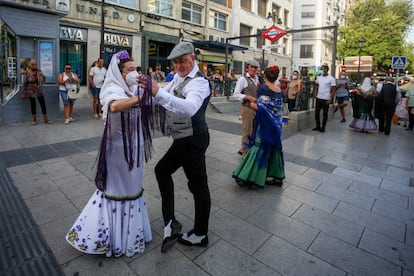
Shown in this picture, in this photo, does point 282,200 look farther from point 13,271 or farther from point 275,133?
point 13,271

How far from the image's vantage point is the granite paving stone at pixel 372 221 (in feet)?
10.3

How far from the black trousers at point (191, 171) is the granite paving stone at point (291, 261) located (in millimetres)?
604

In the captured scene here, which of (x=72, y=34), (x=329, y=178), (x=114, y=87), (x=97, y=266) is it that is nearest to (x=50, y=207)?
(x=97, y=266)

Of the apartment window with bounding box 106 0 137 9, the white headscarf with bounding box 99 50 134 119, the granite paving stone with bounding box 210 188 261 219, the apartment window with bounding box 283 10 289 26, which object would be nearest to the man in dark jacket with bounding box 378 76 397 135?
the granite paving stone with bounding box 210 188 261 219

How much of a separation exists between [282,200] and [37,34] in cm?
820

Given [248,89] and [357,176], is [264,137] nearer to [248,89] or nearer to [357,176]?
[248,89]

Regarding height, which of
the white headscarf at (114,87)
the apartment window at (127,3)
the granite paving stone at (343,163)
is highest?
the apartment window at (127,3)

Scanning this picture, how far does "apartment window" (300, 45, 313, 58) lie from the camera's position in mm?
39781

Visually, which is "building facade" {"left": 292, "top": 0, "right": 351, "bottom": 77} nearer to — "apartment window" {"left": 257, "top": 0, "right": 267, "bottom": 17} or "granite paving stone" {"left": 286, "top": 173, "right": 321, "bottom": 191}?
"apartment window" {"left": 257, "top": 0, "right": 267, "bottom": 17}

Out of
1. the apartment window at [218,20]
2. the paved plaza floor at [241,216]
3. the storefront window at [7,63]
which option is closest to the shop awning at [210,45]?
the apartment window at [218,20]

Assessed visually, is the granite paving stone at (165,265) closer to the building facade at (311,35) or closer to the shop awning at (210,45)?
the shop awning at (210,45)

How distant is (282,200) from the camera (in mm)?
3785

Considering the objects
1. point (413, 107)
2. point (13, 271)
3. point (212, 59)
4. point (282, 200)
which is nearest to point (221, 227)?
point (282, 200)

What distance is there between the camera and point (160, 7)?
60.0ft
